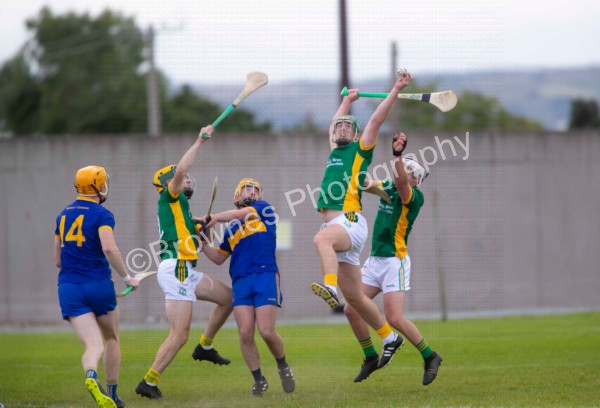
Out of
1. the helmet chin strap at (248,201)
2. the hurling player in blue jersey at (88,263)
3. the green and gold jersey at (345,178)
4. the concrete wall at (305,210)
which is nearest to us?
the hurling player in blue jersey at (88,263)

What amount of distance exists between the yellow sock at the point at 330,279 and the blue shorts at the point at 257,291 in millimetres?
634

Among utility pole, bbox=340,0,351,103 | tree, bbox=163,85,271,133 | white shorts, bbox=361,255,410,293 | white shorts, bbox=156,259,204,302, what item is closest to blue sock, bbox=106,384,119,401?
white shorts, bbox=156,259,204,302

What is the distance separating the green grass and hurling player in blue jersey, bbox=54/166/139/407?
89 centimetres

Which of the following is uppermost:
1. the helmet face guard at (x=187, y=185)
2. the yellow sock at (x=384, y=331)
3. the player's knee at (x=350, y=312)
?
the helmet face guard at (x=187, y=185)

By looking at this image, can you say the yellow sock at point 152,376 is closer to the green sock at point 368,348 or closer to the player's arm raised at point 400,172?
the green sock at point 368,348

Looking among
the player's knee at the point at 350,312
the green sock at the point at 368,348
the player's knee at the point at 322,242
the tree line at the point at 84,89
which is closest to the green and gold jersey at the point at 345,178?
the player's knee at the point at 322,242

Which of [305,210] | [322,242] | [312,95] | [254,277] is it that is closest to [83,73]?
[312,95]

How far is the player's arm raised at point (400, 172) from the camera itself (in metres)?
7.87

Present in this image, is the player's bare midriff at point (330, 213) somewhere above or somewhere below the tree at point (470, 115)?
below

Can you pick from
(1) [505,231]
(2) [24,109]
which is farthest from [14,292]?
(2) [24,109]

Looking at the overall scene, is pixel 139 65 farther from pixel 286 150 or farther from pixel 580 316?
pixel 580 316

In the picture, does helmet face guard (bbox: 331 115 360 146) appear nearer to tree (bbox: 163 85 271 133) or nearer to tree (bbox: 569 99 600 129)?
tree (bbox: 163 85 271 133)

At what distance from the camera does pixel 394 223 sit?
8.52 metres

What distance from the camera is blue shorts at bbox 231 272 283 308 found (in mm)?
7855
